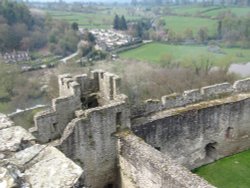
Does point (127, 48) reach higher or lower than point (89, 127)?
lower

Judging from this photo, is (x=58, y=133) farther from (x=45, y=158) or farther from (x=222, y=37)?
(x=222, y=37)

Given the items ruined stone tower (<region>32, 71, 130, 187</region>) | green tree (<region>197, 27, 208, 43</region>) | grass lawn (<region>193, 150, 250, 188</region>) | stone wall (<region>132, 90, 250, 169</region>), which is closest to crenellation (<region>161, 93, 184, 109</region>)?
stone wall (<region>132, 90, 250, 169</region>)

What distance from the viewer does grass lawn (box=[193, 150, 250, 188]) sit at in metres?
14.4

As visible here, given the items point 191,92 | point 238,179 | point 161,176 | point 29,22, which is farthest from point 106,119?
point 29,22

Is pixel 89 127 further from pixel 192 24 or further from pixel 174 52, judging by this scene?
pixel 192 24

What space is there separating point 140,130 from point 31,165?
8.97 metres

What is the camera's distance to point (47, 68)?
52.4 m

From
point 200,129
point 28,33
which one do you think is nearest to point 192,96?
point 200,129

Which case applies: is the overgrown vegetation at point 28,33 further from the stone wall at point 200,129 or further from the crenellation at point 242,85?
the stone wall at point 200,129

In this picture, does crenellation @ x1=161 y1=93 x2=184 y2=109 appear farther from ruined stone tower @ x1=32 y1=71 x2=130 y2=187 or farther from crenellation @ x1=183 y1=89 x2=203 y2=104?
ruined stone tower @ x1=32 y1=71 x2=130 y2=187

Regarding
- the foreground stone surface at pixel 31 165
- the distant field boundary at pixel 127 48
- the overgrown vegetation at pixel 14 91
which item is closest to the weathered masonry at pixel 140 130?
the foreground stone surface at pixel 31 165

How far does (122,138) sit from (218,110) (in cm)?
489

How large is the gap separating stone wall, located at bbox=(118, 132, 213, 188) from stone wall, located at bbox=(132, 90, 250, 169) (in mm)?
1427

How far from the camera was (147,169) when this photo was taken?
420 inches
